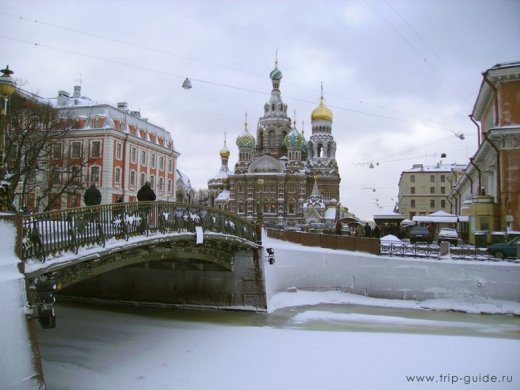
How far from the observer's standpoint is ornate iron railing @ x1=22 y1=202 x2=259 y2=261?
10188mm

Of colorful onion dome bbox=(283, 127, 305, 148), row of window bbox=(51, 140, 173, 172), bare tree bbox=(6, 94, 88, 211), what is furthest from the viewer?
colorful onion dome bbox=(283, 127, 305, 148)

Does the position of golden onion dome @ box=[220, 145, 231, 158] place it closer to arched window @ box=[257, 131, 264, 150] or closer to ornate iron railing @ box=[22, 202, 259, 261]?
arched window @ box=[257, 131, 264, 150]

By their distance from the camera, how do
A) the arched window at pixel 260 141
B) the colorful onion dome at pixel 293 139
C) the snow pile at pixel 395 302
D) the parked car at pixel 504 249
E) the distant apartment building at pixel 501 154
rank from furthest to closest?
1. the arched window at pixel 260 141
2. the colorful onion dome at pixel 293 139
3. the distant apartment building at pixel 501 154
4. the parked car at pixel 504 249
5. the snow pile at pixel 395 302

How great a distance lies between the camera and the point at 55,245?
35.1 feet

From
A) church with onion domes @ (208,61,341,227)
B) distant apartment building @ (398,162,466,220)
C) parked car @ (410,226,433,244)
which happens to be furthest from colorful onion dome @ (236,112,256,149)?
parked car @ (410,226,433,244)

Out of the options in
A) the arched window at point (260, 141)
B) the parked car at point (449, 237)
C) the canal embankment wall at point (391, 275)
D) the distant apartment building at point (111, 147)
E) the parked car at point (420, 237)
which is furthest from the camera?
the arched window at point (260, 141)

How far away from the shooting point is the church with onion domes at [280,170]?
273ft

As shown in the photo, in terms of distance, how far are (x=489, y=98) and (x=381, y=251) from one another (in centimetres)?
1384

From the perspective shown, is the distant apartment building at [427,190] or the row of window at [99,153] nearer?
the row of window at [99,153]

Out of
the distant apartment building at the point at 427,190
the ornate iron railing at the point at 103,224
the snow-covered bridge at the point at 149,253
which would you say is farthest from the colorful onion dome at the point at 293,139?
the ornate iron railing at the point at 103,224

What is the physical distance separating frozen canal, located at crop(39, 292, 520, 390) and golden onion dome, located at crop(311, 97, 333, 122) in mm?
67679

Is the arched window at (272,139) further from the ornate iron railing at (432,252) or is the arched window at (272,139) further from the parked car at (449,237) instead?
the ornate iron railing at (432,252)

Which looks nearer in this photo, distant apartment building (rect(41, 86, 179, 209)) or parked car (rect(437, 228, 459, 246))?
parked car (rect(437, 228, 459, 246))

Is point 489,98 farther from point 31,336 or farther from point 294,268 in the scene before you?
point 31,336
